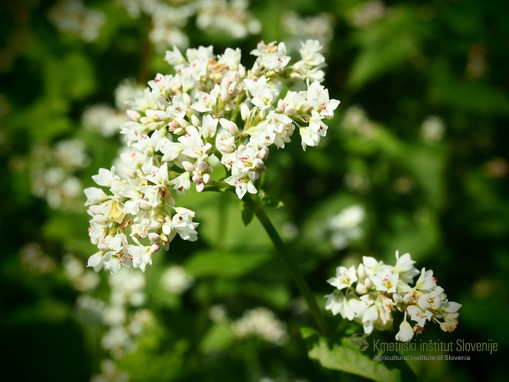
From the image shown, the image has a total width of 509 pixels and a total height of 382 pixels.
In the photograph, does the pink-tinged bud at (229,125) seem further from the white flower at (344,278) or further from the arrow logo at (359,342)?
the arrow logo at (359,342)

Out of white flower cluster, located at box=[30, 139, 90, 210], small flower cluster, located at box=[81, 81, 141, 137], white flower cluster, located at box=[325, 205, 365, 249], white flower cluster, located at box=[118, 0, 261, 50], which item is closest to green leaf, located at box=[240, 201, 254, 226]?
white flower cluster, located at box=[118, 0, 261, 50]

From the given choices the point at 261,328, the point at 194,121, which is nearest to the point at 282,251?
the point at 194,121

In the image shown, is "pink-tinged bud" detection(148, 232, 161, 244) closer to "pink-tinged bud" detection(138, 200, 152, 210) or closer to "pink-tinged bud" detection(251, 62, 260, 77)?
"pink-tinged bud" detection(138, 200, 152, 210)

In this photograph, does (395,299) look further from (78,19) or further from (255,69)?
(78,19)

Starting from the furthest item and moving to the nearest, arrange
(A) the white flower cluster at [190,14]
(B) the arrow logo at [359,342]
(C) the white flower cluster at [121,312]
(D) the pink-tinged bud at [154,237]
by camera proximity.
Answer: (A) the white flower cluster at [190,14], (C) the white flower cluster at [121,312], (B) the arrow logo at [359,342], (D) the pink-tinged bud at [154,237]

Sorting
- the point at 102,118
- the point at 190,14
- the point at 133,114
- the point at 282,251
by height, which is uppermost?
the point at 102,118

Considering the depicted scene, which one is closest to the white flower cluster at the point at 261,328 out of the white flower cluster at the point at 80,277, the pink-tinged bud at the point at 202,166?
the white flower cluster at the point at 80,277

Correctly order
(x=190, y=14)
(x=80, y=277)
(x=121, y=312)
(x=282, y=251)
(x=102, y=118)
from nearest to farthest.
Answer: (x=282, y=251)
(x=121, y=312)
(x=190, y=14)
(x=80, y=277)
(x=102, y=118)
